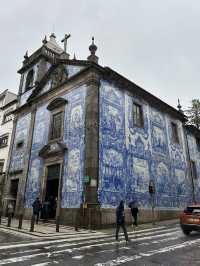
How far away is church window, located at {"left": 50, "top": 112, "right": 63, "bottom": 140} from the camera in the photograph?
16.4 m

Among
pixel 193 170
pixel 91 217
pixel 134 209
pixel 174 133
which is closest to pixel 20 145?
pixel 91 217

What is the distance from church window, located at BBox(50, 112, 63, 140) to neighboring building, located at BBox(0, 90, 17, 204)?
7.43m

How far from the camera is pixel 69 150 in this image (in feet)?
48.0

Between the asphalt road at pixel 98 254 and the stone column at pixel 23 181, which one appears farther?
the stone column at pixel 23 181

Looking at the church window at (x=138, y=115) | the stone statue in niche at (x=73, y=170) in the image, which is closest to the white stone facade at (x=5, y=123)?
the stone statue in niche at (x=73, y=170)

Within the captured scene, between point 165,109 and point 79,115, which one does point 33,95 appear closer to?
point 79,115

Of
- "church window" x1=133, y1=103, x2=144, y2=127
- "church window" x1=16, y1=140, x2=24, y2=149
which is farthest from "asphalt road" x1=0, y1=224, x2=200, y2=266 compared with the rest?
"church window" x1=16, y1=140, x2=24, y2=149

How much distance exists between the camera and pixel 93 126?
13773 millimetres

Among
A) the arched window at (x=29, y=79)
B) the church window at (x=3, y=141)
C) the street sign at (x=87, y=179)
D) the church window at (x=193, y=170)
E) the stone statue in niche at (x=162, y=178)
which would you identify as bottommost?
the street sign at (x=87, y=179)

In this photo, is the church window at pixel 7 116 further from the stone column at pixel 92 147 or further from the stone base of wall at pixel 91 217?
the stone base of wall at pixel 91 217

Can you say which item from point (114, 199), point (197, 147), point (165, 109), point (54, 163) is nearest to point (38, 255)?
point (114, 199)

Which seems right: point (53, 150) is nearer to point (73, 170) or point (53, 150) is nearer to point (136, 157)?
point (73, 170)

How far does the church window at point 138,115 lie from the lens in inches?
686

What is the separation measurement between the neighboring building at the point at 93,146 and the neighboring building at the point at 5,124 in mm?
2122
